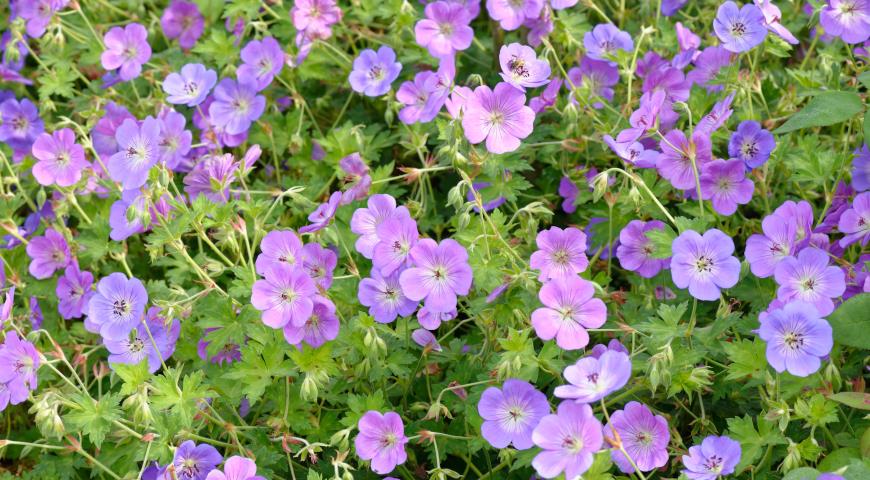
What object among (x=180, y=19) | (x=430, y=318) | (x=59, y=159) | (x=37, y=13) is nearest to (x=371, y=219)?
(x=430, y=318)

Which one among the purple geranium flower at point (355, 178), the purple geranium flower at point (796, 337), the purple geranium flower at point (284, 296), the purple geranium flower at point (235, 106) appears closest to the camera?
the purple geranium flower at point (796, 337)

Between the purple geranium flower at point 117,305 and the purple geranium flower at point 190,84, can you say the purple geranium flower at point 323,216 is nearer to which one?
the purple geranium flower at point 117,305

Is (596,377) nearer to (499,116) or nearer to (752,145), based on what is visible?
(499,116)

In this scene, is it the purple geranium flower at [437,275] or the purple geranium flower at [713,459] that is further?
the purple geranium flower at [437,275]

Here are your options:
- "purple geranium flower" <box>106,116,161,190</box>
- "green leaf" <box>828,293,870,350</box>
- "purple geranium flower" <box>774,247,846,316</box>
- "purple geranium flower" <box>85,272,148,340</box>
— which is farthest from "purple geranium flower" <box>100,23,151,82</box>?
"green leaf" <box>828,293,870,350</box>

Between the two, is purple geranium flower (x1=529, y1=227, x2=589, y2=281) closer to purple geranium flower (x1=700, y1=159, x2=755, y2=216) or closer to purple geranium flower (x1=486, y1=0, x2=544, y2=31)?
purple geranium flower (x1=700, y1=159, x2=755, y2=216)

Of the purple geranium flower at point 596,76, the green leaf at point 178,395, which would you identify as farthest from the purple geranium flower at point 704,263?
the green leaf at point 178,395
